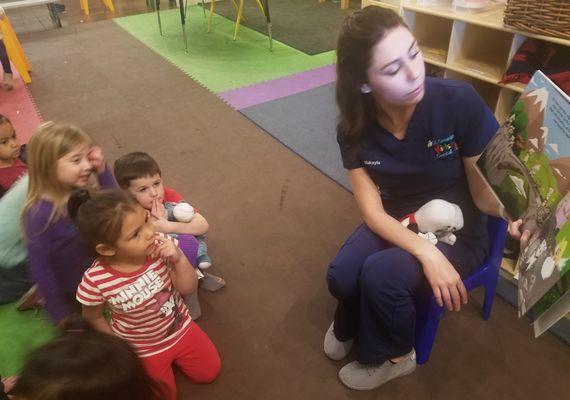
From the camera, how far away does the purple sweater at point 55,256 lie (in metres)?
1.29

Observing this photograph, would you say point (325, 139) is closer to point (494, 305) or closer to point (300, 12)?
point (494, 305)

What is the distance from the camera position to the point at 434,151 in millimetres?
1271

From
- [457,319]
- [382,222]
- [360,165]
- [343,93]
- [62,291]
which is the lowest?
[457,319]

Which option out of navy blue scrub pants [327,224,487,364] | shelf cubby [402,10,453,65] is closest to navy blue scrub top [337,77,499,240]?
navy blue scrub pants [327,224,487,364]

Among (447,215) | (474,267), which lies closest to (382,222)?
(447,215)

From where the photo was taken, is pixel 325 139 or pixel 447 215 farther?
pixel 325 139

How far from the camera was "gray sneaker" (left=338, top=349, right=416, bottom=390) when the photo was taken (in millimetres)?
1381

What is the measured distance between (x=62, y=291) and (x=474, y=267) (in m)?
1.23

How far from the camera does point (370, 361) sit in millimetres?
1352

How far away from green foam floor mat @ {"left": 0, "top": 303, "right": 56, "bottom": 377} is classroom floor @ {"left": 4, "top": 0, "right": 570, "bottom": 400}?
0.56 metres

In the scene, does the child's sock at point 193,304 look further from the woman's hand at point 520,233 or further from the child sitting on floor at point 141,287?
the woman's hand at point 520,233

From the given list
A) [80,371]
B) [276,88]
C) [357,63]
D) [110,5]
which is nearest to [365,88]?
[357,63]

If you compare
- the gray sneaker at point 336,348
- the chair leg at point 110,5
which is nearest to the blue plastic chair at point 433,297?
the gray sneaker at point 336,348

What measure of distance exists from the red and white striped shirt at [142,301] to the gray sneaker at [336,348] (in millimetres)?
460
